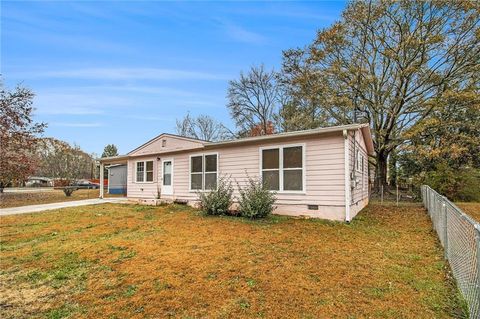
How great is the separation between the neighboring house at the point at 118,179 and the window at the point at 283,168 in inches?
679

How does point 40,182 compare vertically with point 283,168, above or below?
below

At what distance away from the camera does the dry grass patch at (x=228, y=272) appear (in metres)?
3.08

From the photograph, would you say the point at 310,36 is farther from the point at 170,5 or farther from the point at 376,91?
the point at 170,5

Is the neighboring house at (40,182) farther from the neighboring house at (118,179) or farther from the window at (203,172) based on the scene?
the window at (203,172)

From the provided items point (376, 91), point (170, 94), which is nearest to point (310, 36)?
point (376, 91)

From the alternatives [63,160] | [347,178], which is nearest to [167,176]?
[347,178]

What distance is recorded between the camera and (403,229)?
24.6ft

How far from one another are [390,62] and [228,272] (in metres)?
17.0

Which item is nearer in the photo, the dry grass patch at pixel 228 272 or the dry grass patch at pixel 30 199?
the dry grass patch at pixel 228 272

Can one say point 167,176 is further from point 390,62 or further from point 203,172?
point 390,62

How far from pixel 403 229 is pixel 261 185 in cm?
420

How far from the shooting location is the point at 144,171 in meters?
15.0

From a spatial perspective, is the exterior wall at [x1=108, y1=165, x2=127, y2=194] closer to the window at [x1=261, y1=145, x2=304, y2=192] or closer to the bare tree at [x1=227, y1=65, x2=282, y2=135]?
the bare tree at [x1=227, y1=65, x2=282, y2=135]

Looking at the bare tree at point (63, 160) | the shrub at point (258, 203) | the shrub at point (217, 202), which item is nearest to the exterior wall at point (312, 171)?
the shrub at point (258, 203)
